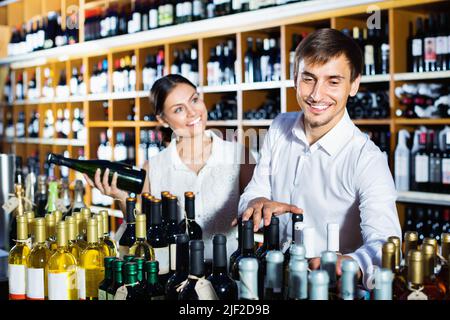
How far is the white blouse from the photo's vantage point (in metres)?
1.94

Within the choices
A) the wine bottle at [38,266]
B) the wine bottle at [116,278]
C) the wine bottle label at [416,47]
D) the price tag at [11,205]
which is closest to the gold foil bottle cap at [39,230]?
the wine bottle at [38,266]

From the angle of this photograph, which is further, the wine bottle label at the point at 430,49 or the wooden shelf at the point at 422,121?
the wine bottle label at the point at 430,49

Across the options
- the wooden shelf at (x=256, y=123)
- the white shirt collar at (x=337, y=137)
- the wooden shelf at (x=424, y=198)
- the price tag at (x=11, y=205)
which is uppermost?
the wooden shelf at (x=256, y=123)

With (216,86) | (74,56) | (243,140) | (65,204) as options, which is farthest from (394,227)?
(74,56)

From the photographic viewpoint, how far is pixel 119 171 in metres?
1.96

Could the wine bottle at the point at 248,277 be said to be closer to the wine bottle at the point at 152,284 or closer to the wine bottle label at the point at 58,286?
the wine bottle at the point at 152,284

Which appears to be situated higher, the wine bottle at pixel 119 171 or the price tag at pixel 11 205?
the wine bottle at pixel 119 171

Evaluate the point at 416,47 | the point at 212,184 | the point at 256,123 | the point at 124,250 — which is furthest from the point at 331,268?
the point at 256,123

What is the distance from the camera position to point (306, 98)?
5.01 feet

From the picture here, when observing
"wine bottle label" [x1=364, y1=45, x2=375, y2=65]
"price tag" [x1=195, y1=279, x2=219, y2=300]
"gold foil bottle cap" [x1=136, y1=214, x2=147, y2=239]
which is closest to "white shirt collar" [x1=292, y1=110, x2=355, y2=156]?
"gold foil bottle cap" [x1=136, y1=214, x2=147, y2=239]

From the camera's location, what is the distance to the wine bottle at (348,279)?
0.88 m

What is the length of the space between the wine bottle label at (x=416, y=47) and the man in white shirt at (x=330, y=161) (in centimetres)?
119
